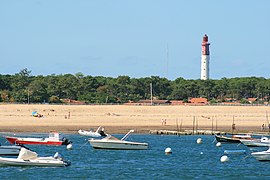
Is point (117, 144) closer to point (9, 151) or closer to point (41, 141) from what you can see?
point (41, 141)

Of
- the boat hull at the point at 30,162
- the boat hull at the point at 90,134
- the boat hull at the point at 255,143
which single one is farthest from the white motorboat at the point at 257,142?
the boat hull at the point at 30,162

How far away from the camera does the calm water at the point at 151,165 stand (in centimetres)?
5228

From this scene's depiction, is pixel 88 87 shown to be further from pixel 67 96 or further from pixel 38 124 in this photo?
pixel 38 124

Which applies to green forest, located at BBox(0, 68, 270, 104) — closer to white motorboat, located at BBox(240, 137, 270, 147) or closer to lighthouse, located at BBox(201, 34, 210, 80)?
lighthouse, located at BBox(201, 34, 210, 80)

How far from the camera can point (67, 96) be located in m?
152

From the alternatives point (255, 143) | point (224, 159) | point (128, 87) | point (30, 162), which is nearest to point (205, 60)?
point (128, 87)

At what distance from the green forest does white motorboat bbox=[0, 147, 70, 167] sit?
299 ft

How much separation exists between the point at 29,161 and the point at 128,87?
107 m

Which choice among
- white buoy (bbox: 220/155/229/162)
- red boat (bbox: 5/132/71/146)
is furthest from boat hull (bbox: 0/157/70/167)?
red boat (bbox: 5/132/71/146)

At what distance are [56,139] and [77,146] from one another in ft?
8.79

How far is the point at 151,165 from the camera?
5847 cm

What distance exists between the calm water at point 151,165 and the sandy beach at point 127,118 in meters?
21.1

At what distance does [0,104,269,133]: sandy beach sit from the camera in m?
98.3

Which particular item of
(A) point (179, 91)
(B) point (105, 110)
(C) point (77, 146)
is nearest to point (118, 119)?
(B) point (105, 110)
